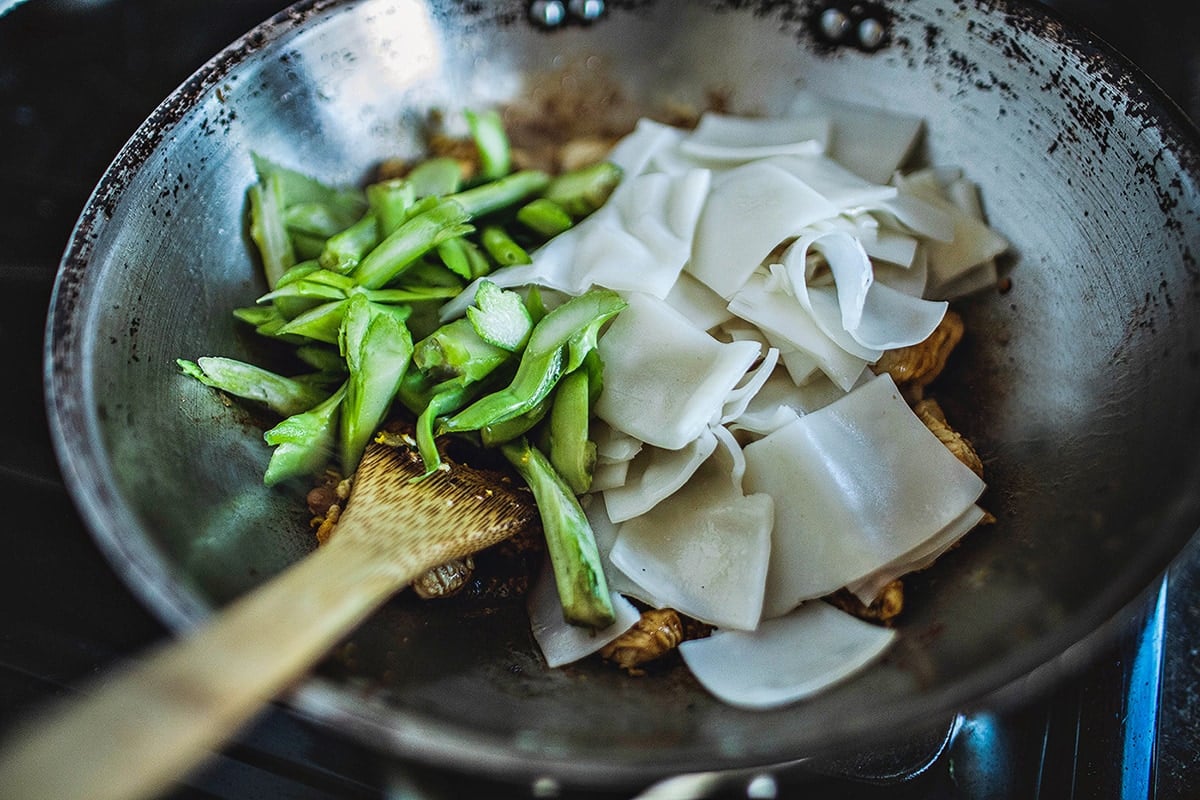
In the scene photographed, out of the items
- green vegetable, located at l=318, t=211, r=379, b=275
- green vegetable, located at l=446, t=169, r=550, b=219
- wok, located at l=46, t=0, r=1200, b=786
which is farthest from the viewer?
green vegetable, located at l=446, t=169, r=550, b=219

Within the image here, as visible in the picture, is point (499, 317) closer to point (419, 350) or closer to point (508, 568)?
point (419, 350)

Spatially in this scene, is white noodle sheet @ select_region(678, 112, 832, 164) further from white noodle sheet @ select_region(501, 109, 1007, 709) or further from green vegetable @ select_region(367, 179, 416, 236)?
green vegetable @ select_region(367, 179, 416, 236)

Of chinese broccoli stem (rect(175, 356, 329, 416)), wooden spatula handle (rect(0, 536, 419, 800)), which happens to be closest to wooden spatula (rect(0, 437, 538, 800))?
wooden spatula handle (rect(0, 536, 419, 800))

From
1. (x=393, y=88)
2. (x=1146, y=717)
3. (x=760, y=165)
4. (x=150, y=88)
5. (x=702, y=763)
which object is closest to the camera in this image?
(x=702, y=763)

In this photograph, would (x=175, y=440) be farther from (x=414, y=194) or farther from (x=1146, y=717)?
(x=1146, y=717)

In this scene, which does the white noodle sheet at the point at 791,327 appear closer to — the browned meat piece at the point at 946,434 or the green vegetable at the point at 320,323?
the browned meat piece at the point at 946,434

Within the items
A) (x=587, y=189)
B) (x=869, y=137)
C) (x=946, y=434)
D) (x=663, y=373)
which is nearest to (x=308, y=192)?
(x=587, y=189)

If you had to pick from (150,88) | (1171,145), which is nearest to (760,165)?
(1171,145)

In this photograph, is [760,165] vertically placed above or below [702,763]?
above
